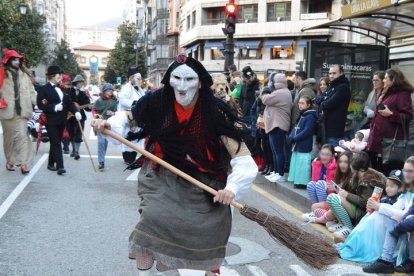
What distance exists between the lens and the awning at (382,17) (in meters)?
8.06

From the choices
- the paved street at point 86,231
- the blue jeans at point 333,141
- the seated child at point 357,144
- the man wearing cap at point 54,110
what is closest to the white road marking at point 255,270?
the paved street at point 86,231

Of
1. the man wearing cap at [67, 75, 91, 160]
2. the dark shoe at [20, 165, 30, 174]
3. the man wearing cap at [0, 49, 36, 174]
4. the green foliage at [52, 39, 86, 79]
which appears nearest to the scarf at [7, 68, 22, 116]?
the man wearing cap at [0, 49, 36, 174]

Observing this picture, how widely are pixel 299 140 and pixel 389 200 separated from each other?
3015 millimetres

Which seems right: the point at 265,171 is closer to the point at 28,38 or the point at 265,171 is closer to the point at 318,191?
the point at 318,191

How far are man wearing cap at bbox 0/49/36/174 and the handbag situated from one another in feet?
20.3

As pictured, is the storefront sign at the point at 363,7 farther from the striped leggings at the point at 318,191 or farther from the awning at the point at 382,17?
the striped leggings at the point at 318,191

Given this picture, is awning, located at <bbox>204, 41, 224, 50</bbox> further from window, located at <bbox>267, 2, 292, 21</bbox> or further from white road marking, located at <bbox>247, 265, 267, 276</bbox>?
white road marking, located at <bbox>247, 265, 267, 276</bbox>

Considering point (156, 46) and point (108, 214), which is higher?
point (156, 46)

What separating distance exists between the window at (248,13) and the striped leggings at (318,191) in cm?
3917

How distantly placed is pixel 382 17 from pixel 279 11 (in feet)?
116

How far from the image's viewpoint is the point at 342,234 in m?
5.71

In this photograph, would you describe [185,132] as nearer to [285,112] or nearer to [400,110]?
[400,110]

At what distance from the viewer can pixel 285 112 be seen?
8.90 m

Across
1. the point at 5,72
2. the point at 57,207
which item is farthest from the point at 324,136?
the point at 5,72
